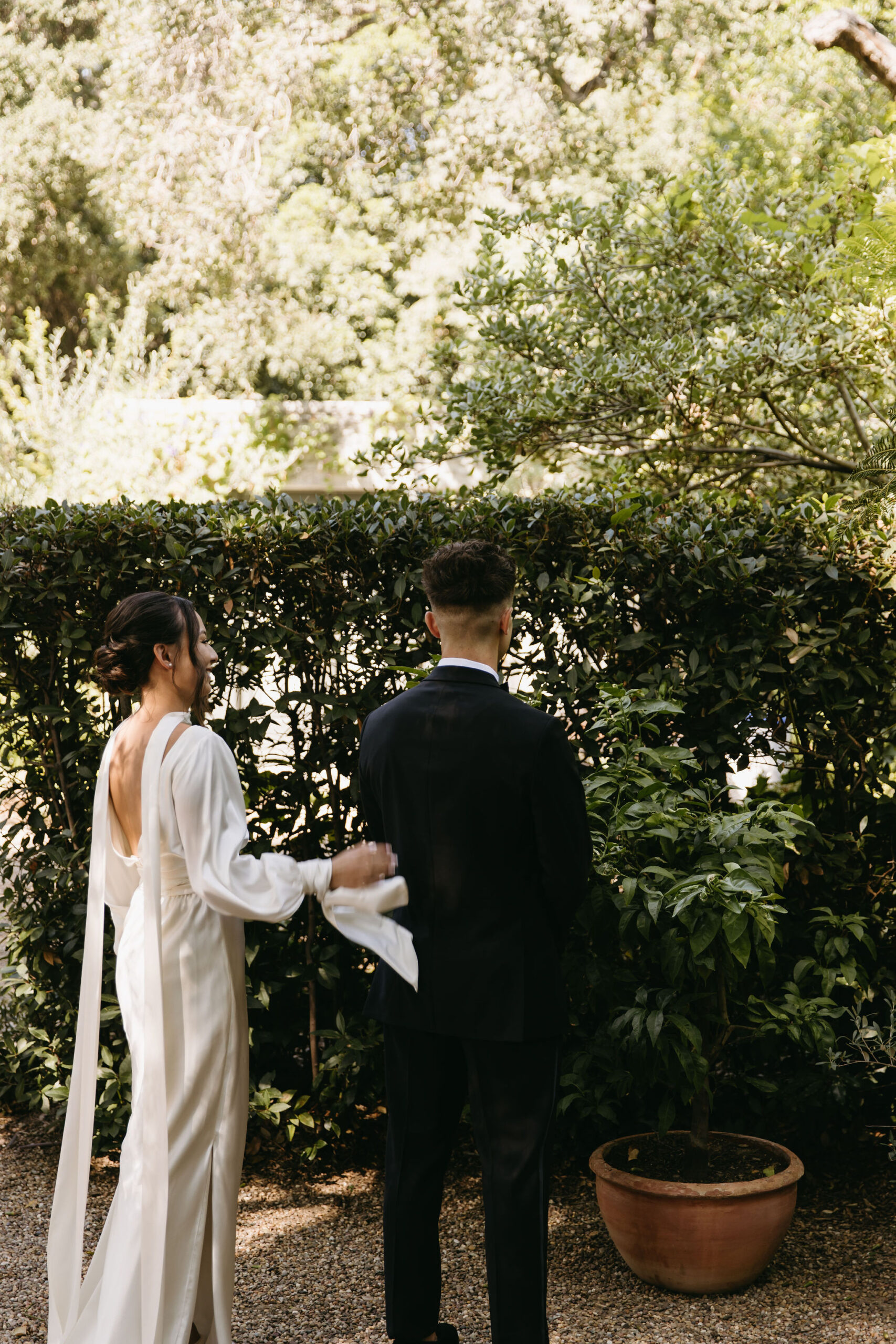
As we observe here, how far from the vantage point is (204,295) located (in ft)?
58.5

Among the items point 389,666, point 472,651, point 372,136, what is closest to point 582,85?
point 372,136

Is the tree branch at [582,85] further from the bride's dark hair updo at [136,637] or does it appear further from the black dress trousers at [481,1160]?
the black dress trousers at [481,1160]

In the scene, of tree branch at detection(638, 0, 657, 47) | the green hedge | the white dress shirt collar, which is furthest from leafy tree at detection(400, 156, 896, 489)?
tree branch at detection(638, 0, 657, 47)

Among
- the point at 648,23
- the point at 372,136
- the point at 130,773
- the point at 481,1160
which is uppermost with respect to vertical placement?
the point at 648,23

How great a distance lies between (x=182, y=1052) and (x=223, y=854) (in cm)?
55

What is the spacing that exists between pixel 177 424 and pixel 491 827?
1078 cm

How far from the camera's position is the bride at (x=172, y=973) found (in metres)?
2.55

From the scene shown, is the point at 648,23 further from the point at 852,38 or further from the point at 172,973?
the point at 172,973

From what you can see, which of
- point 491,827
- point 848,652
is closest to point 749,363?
point 848,652

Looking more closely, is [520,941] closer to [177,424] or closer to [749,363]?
[749,363]

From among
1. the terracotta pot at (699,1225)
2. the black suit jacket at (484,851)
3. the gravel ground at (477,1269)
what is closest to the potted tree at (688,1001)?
the terracotta pot at (699,1225)

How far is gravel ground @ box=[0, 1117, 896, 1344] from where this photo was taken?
3172 millimetres

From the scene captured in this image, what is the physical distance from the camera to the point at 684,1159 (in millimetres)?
3518

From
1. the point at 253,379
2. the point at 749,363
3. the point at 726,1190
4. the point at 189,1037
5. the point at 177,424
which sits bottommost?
the point at 726,1190
